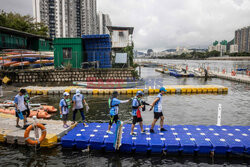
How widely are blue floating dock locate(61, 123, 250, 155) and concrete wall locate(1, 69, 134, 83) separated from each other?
19036 mm

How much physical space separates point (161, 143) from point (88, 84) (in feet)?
56.9

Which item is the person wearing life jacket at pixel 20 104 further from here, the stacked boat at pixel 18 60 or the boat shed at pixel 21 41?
the boat shed at pixel 21 41

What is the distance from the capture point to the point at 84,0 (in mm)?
124938

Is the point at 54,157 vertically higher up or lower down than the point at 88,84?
lower down

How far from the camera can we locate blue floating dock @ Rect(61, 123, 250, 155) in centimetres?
795

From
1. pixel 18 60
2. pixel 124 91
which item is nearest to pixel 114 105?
pixel 124 91

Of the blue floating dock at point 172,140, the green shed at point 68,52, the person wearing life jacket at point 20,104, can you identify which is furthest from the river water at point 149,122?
the green shed at point 68,52

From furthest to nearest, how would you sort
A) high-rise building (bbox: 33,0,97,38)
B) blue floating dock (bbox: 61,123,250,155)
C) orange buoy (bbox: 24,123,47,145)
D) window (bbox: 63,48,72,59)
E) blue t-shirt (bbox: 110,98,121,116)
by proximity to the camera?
high-rise building (bbox: 33,0,97,38)
window (bbox: 63,48,72,59)
blue t-shirt (bbox: 110,98,121,116)
orange buoy (bbox: 24,123,47,145)
blue floating dock (bbox: 61,123,250,155)

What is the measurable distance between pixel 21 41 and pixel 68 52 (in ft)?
57.7

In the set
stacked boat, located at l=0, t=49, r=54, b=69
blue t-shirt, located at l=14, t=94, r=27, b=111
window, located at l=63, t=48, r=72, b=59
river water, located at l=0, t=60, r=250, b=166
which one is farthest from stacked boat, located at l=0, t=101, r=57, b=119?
window, located at l=63, t=48, r=72, b=59

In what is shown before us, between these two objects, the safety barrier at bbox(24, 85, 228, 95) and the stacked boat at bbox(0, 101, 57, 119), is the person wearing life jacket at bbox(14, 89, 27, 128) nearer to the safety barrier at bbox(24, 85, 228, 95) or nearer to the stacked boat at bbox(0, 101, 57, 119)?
the stacked boat at bbox(0, 101, 57, 119)

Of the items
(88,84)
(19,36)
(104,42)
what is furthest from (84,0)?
(88,84)

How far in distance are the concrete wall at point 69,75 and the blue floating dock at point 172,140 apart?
19.0 meters

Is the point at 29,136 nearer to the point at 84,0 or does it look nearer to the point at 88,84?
the point at 88,84
